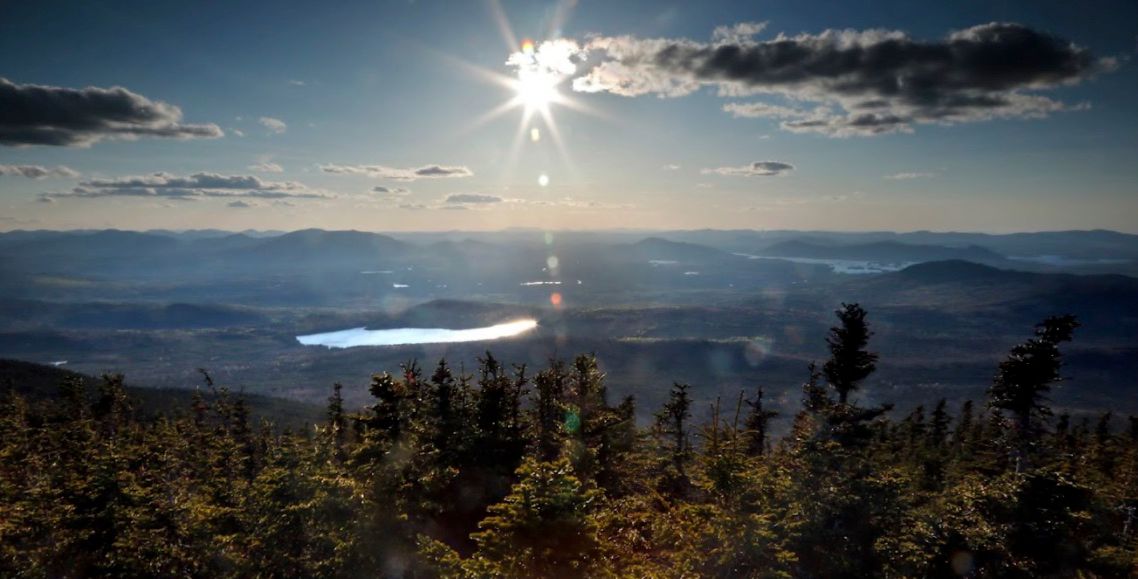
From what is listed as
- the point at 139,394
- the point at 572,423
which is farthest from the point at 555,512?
the point at 139,394

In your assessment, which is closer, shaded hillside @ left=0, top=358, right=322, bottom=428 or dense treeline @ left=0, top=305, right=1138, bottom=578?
dense treeline @ left=0, top=305, right=1138, bottom=578

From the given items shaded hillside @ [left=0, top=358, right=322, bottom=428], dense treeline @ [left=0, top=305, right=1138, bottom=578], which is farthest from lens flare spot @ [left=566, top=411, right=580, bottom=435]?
shaded hillside @ [left=0, top=358, right=322, bottom=428]

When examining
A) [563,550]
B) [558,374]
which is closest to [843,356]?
[558,374]

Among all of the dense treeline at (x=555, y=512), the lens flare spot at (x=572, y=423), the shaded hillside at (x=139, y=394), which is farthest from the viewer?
the shaded hillside at (x=139, y=394)

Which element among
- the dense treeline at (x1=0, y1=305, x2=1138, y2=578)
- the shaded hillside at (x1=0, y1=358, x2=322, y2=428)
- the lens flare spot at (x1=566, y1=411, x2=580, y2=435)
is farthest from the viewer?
the shaded hillside at (x1=0, y1=358, x2=322, y2=428)

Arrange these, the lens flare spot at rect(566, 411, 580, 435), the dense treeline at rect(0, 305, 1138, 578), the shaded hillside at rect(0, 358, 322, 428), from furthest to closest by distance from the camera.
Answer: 1. the shaded hillside at rect(0, 358, 322, 428)
2. the lens flare spot at rect(566, 411, 580, 435)
3. the dense treeline at rect(0, 305, 1138, 578)

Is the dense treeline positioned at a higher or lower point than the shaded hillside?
higher

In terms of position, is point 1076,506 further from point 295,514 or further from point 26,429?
point 26,429

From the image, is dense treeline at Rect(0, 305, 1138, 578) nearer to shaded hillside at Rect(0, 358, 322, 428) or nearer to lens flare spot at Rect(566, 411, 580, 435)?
lens flare spot at Rect(566, 411, 580, 435)

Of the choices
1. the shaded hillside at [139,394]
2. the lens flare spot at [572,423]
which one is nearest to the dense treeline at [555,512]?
the lens flare spot at [572,423]

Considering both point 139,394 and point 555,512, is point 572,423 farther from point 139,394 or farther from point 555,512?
point 139,394

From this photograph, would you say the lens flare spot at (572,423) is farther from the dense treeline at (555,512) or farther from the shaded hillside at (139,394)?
the shaded hillside at (139,394)
